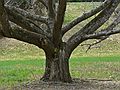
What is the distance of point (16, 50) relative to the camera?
27.9 metres

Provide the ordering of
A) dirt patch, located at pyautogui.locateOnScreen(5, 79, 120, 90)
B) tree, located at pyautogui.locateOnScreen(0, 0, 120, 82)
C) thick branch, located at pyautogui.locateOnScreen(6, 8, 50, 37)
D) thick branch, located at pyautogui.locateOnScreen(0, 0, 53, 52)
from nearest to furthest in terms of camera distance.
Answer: thick branch, located at pyautogui.locateOnScreen(0, 0, 53, 52)
dirt patch, located at pyautogui.locateOnScreen(5, 79, 120, 90)
tree, located at pyautogui.locateOnScreen(0, 0, 120, 82)
thick branch, located at pyautogui.locateOnScreen(6, 8, 50, 37)

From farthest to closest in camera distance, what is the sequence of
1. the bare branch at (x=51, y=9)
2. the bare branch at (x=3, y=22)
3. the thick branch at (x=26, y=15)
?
the thick branch at (x=26, y=15)
the bare branch at (x=51, y=9)
the bare branch at (x=3, y=22)

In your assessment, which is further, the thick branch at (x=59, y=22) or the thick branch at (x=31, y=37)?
the thick branch at (x=31, y=37)

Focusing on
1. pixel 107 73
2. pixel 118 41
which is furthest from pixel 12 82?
pixel 118 41

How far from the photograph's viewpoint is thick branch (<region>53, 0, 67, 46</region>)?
417 inches

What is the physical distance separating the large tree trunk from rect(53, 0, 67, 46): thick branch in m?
0.36

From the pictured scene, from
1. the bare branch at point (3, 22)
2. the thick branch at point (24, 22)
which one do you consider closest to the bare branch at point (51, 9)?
the thick branch at point (24, 22)

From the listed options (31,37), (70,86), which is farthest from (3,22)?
(70,86)

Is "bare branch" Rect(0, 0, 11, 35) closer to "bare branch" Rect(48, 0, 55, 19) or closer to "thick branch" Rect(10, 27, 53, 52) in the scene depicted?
"thick branch" Rect(10, 27, 53, 52)

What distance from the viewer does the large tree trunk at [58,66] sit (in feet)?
39.2

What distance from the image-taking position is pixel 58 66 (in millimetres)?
11961

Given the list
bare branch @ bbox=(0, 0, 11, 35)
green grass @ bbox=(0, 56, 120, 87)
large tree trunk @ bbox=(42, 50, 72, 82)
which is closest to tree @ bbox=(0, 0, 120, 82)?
large tree trunk @ bbox=(42, 50, 72, 82)

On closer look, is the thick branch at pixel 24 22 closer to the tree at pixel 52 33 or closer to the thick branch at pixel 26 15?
the tree at pixel 52 33

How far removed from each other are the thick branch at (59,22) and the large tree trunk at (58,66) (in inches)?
14.3
